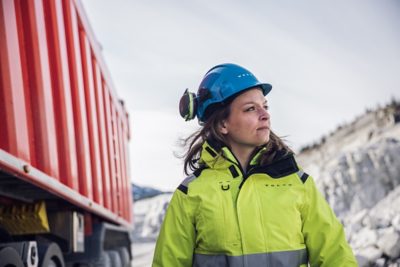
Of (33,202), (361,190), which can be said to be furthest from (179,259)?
(361,190)

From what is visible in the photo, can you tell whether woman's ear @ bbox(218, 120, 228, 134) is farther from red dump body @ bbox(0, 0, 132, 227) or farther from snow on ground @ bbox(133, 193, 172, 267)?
snow on ground @ bbox(133, 193, 172, 267)

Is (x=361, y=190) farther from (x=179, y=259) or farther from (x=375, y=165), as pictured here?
(x=179, y=259)

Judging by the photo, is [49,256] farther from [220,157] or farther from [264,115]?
[264,115]

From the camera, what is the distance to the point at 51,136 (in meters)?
3.76

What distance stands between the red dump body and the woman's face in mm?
1146

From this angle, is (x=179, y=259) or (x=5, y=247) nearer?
(x=179, y=259)

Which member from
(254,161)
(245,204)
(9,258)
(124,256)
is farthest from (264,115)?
(124,256)

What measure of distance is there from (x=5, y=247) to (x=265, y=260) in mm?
1695

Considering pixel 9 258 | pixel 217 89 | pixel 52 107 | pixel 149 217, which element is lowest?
pixel 9 258

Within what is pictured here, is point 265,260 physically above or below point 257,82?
below

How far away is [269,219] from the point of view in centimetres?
255

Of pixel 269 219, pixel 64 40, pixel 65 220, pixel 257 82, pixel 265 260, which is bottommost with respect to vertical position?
pixel 265 260

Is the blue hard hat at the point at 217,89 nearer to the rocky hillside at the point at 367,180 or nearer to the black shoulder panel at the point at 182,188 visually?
the black shoulder panel at the point at 182,188

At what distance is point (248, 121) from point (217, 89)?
0.26 m
